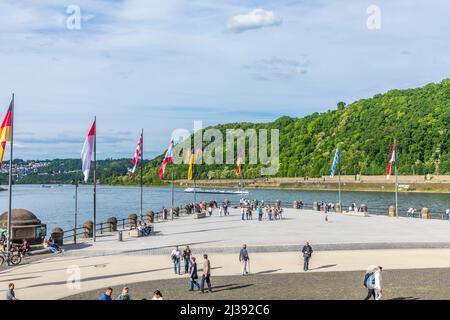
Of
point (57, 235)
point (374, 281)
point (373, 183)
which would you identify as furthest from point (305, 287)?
point (373, 183)

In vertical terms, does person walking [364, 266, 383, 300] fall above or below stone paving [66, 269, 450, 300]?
above

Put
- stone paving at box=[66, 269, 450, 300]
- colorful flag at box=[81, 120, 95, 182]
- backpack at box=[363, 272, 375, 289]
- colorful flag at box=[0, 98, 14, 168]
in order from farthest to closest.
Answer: colorful flag at box=[81, 120, 95, 182]
colorful flag at box=[0, 98, 14, 168]
stone paving at box=[66, 269, 450, 300]
backpack at box=[363, 272, 375, 289]

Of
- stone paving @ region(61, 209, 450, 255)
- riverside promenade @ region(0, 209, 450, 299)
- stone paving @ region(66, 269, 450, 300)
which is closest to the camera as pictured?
stone paving @ region(66, 269, 450, 300)

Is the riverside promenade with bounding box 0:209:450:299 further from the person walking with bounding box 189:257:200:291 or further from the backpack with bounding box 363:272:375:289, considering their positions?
the backpack with bounding box 363:272:375:289

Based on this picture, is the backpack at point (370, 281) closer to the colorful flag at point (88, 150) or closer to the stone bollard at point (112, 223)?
the colorful flag at point (88, 150)

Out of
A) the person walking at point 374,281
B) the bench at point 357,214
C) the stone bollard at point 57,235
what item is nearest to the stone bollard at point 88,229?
the stone bollard at point 57,235

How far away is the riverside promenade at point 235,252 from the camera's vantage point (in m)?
23.1

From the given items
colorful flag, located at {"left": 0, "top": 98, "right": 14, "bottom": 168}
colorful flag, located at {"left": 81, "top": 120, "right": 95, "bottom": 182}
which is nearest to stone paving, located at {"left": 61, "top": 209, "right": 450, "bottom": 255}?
colorful flag, located at {"left": 81, "top": 120, "right": 95, "bottom": 182}

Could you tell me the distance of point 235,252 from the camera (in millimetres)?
29828

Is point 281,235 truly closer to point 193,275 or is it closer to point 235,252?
point 235,252

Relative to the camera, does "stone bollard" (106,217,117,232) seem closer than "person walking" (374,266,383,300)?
No

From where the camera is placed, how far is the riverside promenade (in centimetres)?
2308
